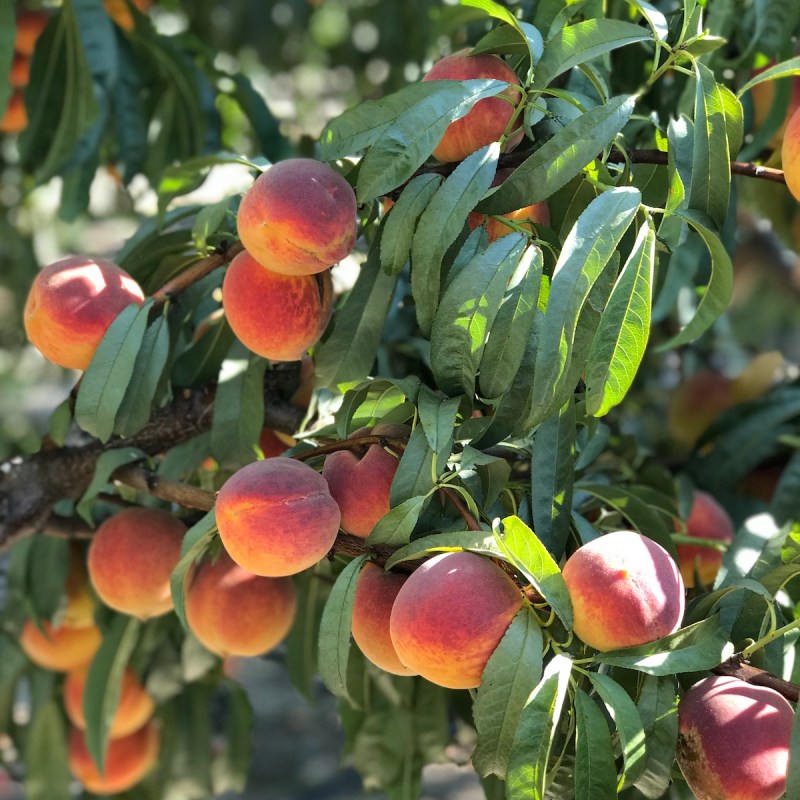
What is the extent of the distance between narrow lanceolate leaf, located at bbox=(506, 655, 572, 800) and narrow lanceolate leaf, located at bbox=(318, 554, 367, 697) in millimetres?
127

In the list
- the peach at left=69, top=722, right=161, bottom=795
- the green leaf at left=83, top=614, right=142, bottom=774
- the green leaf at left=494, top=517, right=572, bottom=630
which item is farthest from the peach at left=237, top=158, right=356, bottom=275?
the peach at left=69, top=722, right=161, bottom=795

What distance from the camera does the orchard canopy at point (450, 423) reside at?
1.80 feet

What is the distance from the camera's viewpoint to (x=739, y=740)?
1.78ft

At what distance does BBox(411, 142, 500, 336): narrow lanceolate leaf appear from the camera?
0.61 metres

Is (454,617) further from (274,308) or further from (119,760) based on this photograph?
(119,760)

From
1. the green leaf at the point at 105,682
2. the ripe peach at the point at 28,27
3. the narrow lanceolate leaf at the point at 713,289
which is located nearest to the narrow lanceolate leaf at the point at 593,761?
the narrow lanceolate leaf at the point at 713,289

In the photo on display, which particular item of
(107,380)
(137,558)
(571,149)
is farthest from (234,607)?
(571,149)

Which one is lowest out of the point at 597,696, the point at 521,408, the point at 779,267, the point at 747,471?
the point at 779,267

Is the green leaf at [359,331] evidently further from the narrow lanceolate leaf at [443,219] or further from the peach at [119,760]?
the peach at [119,760]

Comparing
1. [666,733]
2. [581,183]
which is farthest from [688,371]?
[666,733]

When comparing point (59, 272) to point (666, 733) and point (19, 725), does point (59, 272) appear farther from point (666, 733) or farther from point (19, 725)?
point (19, 725)

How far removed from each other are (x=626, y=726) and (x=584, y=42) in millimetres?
375

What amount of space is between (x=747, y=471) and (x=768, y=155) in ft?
1.12

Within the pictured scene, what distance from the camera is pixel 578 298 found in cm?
53
